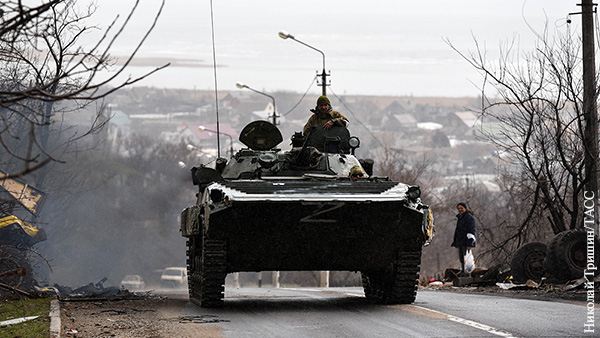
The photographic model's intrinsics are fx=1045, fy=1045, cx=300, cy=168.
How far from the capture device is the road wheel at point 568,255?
16062 millimetres

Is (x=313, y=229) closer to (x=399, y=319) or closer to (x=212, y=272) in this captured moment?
(x=212, y=272)

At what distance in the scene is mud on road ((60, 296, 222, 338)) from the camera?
975 centimetres

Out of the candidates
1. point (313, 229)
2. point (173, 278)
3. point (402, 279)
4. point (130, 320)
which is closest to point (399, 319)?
point (313, 229)

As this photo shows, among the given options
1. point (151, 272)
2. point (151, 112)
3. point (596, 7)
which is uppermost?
point (151, 112)

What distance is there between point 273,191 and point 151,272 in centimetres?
5559

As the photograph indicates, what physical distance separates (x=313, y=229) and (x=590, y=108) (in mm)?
7502

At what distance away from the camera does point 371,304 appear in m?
13.0

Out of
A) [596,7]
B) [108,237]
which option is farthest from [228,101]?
[596,7]

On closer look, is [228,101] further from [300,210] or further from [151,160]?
[300,210]

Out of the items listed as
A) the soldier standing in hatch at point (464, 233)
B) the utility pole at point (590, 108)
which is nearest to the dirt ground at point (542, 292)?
the soldier standing in hatch at point (464, 233)

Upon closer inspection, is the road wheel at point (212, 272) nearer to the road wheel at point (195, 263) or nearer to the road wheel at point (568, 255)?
the road wheel at point (195, 263)

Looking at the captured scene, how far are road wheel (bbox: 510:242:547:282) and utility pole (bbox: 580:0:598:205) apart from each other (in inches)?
47.1

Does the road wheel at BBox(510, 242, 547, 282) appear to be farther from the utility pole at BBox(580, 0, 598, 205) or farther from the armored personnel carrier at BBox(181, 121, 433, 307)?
the armored personnel carrier at BBox(181, 121, 433, 307)

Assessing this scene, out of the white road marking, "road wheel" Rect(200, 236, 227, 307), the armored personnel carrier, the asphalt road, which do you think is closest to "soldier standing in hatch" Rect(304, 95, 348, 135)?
the armored personnel carrier
